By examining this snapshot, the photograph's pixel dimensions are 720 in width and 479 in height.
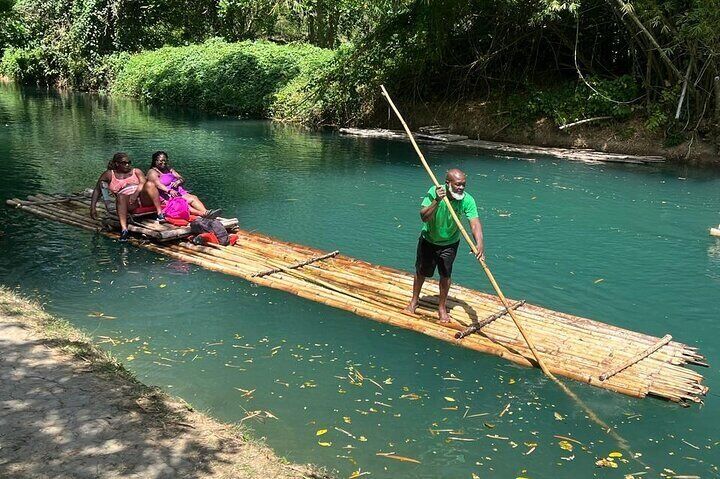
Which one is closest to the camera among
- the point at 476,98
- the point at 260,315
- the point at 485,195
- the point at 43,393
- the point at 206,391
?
the point at 43,393

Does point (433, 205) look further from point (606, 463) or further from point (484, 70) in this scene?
point (484, 70)

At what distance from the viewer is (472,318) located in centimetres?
638

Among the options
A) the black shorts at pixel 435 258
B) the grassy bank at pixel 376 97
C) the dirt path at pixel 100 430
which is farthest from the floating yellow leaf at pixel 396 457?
the grassy bank at pixel 376 97

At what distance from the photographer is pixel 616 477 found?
169 inches

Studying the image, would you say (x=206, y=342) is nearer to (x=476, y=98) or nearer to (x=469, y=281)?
(x=469, y=281)

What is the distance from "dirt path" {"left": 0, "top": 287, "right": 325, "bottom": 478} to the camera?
3.73 metres

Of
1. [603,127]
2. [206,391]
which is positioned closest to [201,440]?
[206,391]

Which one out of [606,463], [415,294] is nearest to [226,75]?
[415,294]

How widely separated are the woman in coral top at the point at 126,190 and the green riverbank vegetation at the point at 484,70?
35.2 ft

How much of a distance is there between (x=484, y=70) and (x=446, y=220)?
49.2 ft

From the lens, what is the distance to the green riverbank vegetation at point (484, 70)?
16.1 meters

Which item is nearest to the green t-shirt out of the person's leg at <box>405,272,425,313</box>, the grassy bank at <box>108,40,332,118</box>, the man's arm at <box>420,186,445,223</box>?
the man's arm at <box>420,186,445,223</box>

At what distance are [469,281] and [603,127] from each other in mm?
11373

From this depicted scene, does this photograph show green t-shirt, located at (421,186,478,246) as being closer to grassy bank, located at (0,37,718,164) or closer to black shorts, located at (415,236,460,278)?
black shorts, located at (415,236,460,278)
